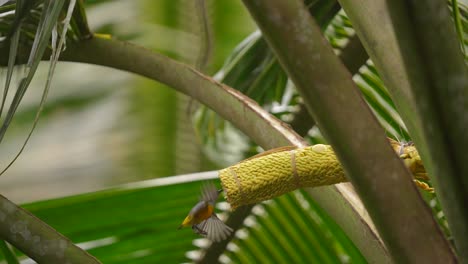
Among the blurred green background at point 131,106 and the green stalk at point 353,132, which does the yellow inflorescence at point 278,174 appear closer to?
the green stalk at point 353,132

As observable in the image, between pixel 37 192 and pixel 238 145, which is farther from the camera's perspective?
pixel 37 192

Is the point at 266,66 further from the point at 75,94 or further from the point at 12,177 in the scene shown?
the point at 12,177

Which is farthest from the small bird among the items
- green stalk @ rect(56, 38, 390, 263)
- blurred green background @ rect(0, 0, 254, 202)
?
blurred green background @ rect(0, 0, 254, 202)

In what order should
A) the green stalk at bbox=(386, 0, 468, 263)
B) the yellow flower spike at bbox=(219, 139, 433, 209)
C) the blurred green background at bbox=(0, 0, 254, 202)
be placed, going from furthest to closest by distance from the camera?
the blurred green background at bbox=(0, 0, 254, 202), the yellow flower spike at bbox=(219, 139, 433, 209), the green stalk at bbox=(386, 0, 468, 263)

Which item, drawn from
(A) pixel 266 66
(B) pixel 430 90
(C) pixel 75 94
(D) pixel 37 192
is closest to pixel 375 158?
(B) pixel 430 90

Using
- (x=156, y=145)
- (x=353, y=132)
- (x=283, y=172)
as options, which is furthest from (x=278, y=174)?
(x=156, y=145)

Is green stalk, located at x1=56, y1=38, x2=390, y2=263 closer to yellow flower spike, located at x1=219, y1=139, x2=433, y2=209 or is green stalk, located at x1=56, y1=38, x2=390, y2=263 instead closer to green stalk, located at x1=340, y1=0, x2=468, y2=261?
yellow flower spike, located at x1=219, y1=139, x2=433, y2=209
